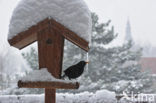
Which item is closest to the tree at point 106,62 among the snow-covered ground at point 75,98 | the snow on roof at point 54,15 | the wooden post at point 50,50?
the snow-covered ground at point 75,98

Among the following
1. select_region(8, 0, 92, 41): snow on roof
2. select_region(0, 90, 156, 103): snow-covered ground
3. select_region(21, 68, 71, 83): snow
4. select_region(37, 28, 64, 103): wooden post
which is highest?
select_region(8, 0, 92, 41): snow on roof

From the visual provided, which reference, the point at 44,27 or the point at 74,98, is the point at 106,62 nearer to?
the point at 74,98

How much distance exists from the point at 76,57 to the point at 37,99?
14.3 feet

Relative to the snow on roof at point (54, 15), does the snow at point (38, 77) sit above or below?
below

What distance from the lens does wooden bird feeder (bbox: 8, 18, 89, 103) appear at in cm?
125

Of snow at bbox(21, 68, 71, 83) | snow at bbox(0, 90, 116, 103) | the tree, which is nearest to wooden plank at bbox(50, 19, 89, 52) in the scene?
snow at bbox(21, 68, 71, 83)

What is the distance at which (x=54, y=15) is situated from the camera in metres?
1.26

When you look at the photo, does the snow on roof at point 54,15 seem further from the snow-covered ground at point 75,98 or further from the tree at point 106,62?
the tree at point 106,62

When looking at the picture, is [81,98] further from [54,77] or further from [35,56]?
[35,56]

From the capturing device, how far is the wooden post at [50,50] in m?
1.32

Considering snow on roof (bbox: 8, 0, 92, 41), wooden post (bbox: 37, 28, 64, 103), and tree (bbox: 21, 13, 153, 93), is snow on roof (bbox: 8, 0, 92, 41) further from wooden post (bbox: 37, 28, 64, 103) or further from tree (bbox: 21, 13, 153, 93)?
tree (bbox: 21, 13, 153, 93)

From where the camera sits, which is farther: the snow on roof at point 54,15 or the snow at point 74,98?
the snow at point 74,98

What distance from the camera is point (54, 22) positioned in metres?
1.26

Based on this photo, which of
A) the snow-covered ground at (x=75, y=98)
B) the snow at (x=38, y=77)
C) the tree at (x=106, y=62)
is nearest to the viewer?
the snow at (x=38, y=77)
